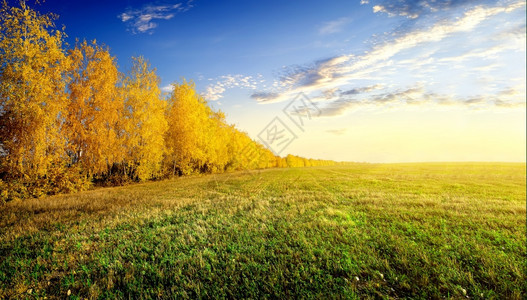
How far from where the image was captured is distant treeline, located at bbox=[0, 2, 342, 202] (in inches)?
543

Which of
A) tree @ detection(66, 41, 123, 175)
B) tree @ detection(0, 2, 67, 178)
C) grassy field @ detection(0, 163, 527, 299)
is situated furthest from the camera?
tree @ detection(66, 41, 123, 175)

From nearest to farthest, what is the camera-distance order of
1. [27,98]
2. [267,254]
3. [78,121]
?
[267,254], [27,98], [78,121]

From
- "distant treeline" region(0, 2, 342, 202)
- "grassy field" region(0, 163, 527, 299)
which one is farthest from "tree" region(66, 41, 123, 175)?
"grassy field" region(0, 163, 527, 299)

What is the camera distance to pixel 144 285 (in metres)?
4.38

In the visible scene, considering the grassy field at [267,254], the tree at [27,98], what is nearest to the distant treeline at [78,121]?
the tree at [27,98]

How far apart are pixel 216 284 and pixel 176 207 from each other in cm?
746

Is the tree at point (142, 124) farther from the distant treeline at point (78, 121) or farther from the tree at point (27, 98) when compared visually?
the tree at point (27, 98)

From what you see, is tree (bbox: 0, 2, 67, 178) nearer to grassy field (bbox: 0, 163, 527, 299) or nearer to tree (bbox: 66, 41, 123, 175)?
tree (bbox: 66, 41, 123, 175)

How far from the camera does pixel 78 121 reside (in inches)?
746

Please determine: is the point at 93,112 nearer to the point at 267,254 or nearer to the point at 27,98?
the point at 27,98

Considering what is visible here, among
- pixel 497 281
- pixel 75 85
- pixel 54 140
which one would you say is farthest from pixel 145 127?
pixel 497 281

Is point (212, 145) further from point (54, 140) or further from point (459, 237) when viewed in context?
point (459, 237)

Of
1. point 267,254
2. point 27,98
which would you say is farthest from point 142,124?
point 267,254

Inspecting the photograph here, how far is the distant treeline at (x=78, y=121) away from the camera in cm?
1380
